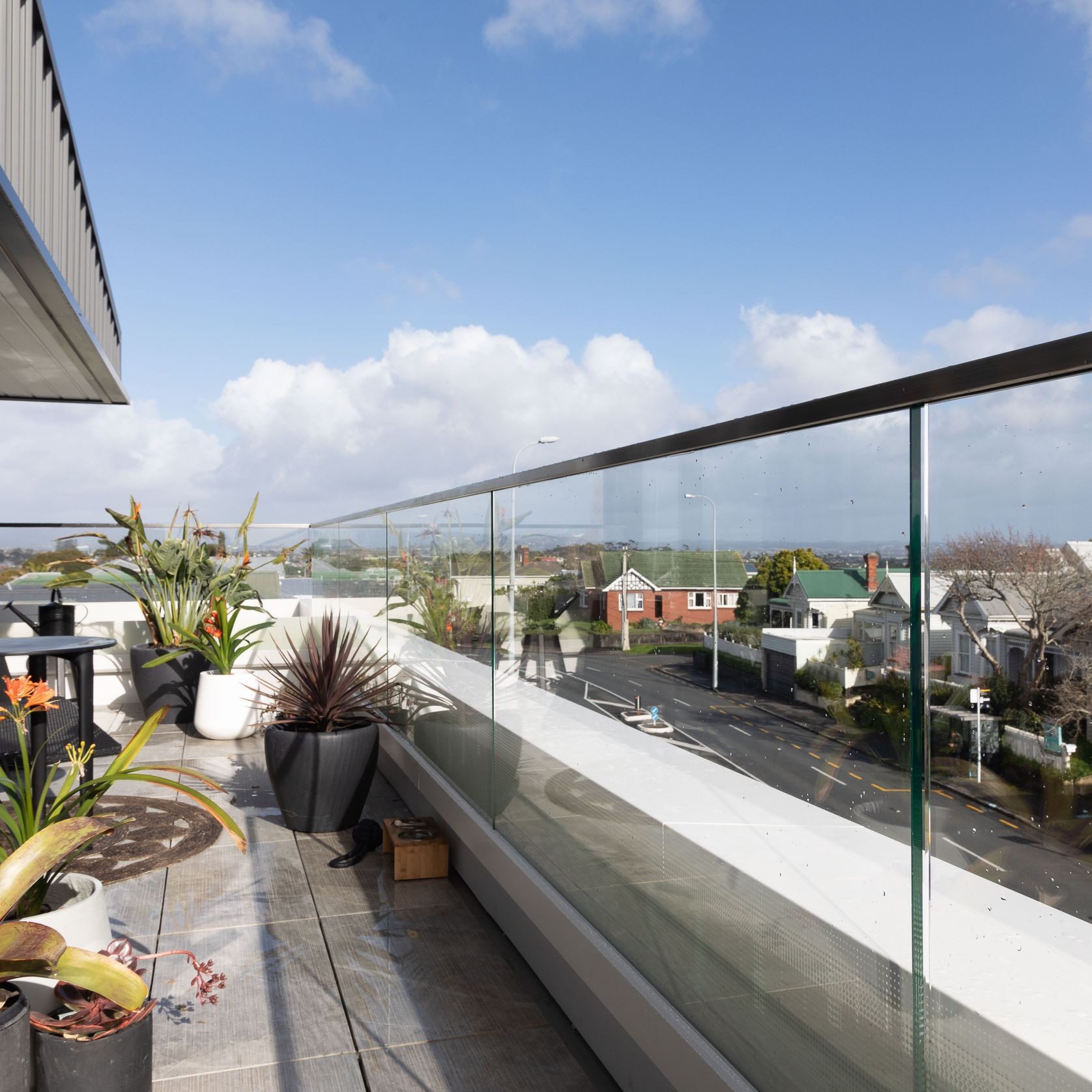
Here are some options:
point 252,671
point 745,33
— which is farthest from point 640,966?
point 745,33

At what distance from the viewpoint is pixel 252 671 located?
6.47 metres

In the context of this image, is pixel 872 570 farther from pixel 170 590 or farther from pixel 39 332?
pixel 170 590

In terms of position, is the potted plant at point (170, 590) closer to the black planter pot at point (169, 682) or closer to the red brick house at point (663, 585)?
the black planter pot at point (169, 682)

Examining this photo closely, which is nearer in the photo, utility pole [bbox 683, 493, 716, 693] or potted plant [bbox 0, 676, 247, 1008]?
utility pole [bbox 683, 493, 716, 693]

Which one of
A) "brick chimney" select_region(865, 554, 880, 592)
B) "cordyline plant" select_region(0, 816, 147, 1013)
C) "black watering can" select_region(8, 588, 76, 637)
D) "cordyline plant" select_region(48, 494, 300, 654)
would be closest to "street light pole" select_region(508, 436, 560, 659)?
"cordyline plant" select_region(0, 816, 147, 1013)

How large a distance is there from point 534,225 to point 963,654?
157 ft

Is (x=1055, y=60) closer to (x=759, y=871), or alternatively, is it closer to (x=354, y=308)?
(x=354, y=308)

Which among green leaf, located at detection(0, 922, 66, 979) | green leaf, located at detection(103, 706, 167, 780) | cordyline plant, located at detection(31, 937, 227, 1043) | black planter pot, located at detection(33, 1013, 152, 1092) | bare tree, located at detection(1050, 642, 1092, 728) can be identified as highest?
bare tree, located at detection(1050, 642, 1092, 728)

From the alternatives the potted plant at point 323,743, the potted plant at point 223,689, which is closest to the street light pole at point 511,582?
the potted plant at point 323,743

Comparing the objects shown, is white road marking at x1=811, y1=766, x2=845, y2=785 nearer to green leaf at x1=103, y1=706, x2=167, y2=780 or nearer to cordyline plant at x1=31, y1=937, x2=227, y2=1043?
cordyline plant at x1=31, y1=937, x2=227, y2=1043

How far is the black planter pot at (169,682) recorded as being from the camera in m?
6.69

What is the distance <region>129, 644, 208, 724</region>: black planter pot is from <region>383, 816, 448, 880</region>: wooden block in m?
3.56

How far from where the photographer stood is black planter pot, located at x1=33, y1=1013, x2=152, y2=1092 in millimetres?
1792

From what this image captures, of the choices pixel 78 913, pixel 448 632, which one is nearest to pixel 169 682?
pixel 448 632
